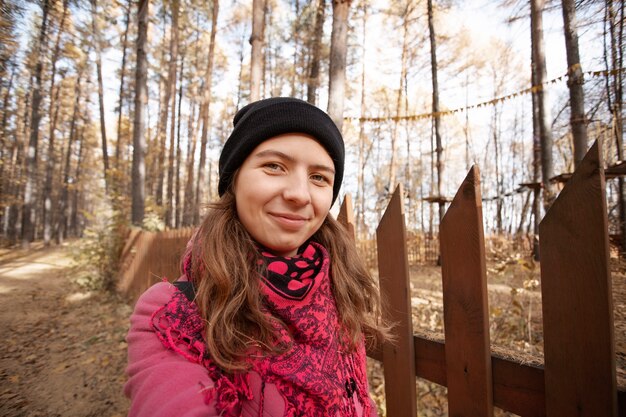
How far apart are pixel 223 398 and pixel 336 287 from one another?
644mm

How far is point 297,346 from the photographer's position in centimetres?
100

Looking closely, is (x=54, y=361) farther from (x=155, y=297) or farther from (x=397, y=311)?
(x=397, y=311)

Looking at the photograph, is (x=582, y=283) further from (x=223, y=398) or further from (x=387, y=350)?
(x=223, y=398)

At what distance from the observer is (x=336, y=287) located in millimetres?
1307

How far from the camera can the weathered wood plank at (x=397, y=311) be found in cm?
135

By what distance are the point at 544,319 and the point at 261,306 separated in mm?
961

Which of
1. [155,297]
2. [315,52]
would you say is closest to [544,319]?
[155,297]

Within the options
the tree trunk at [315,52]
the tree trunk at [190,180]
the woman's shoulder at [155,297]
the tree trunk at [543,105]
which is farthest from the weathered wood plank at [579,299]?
the tree trunk at [190,180]

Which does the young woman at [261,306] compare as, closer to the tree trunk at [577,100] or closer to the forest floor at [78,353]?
the forest floor at [78,353]

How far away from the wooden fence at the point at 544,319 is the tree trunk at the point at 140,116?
26.4ft

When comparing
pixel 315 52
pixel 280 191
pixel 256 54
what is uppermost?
pixel 315 52

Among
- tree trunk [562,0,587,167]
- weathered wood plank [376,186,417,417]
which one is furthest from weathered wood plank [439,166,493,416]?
tree trunk [562,0,587,167]

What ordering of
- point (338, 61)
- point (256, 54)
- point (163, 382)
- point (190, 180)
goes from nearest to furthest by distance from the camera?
point (163, 382)
point (338, 61)
point (256, 54)
point (190, 180)

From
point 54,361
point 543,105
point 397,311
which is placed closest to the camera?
point 397,311
